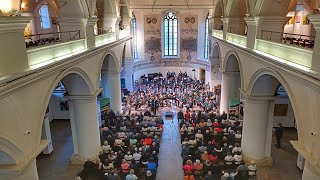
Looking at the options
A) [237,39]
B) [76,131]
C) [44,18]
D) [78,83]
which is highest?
[44,18]

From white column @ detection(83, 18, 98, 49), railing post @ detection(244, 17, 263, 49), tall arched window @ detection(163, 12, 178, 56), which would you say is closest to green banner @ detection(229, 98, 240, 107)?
railing post @ detection(244, 17, 263, 49)

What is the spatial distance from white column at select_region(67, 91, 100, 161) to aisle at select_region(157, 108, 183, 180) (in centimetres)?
343

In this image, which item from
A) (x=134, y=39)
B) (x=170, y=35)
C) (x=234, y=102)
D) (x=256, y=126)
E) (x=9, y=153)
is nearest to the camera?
(x=9, y=153)

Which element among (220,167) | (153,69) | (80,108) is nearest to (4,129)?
(80,108)

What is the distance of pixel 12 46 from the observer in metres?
7.09

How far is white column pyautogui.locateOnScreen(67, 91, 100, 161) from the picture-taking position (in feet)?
45.3

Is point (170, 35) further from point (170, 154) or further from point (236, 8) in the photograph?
point (170, 154)

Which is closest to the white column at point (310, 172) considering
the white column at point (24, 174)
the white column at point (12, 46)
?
the white column at point (24, 174)

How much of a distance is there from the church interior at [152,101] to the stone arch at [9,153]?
3 centimetres

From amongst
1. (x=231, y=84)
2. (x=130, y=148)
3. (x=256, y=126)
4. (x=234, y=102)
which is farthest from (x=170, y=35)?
(x=256, y=126)

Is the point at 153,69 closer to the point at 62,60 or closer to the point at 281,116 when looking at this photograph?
the point at 281,116

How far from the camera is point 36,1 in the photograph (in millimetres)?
21953

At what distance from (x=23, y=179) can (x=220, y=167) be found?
814 centimetres

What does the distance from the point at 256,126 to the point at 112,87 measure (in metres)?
11.0
